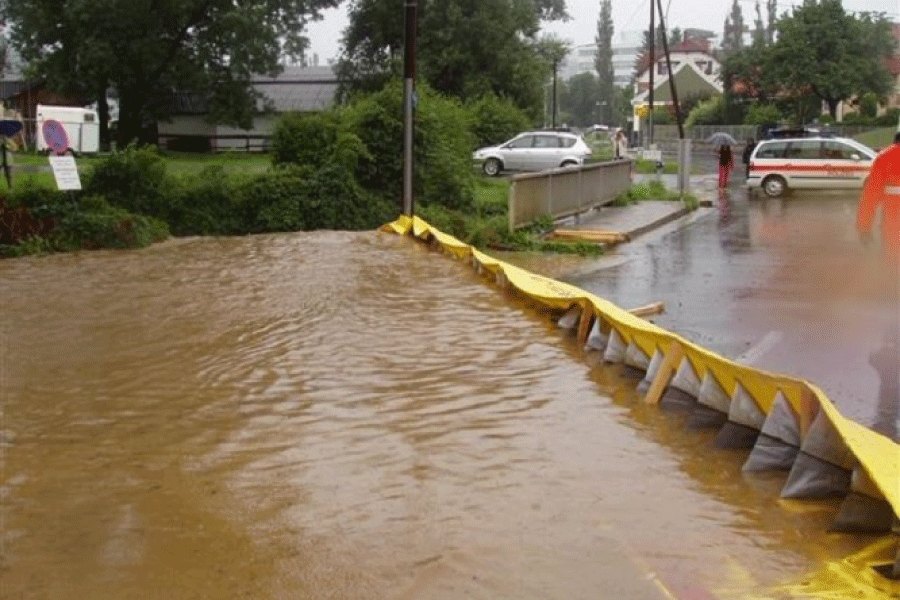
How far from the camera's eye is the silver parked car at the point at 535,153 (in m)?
33.7

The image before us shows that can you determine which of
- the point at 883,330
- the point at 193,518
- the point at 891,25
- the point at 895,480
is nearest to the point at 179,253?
the point at 883,330

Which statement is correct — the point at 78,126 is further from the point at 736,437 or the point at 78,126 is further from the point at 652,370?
the point at 736,437

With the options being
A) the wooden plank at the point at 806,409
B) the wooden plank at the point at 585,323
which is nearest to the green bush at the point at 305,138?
the wooden plank at the point at 585,323

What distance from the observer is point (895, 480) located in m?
4.51

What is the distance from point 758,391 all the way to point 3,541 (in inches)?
146

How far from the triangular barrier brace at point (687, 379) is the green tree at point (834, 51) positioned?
58.2m

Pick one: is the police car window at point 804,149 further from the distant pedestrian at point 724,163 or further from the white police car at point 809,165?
the distant pedestrian at point 724,163

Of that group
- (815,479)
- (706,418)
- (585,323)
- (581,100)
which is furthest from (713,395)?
(581,100)

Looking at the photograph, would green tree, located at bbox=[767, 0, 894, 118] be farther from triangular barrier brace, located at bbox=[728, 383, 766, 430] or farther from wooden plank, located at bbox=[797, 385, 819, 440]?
wooden plank, located at bbox=[797, 385, 819, 440]

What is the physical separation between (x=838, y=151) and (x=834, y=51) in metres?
35.3

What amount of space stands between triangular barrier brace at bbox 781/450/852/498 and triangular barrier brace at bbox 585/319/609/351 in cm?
332

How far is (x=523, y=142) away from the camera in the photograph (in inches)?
1356

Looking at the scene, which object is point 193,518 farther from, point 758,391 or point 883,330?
point 883,330

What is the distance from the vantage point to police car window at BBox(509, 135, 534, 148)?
3441cm
